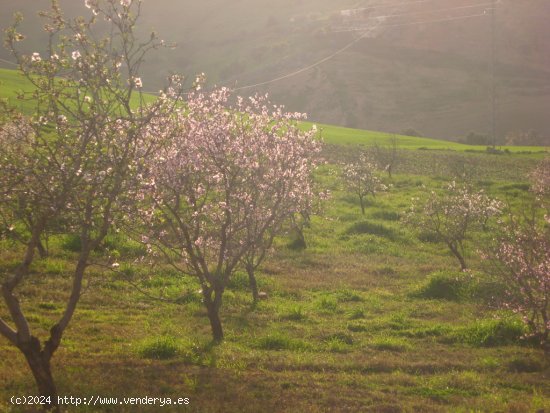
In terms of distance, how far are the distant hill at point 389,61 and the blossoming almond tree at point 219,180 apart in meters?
97.3

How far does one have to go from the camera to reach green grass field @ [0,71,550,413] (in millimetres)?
12117

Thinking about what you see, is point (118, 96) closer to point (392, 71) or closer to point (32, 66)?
point (32, 66)

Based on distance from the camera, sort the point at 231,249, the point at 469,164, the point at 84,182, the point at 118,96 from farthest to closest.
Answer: the point at 469,164
the point at 231,249
the point at 118,96
the point at 84,182

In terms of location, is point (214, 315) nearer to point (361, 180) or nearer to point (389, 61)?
point (361, 180)

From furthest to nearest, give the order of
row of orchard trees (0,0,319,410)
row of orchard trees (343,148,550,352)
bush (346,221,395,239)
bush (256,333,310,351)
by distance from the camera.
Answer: bush (346,221,395,239), row of orchard trees (343,148,550,352), bush (256,333,310,351), row of orchard trees (0,0,319,410)

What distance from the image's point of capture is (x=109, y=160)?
10898 mm

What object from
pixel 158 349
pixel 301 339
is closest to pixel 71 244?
pixel 158 349

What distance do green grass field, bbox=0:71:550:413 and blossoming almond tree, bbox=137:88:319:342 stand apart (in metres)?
2.18

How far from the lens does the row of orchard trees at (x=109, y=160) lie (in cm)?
1041

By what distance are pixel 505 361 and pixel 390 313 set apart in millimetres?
5010

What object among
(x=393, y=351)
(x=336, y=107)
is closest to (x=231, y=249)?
(x=393, y=351)

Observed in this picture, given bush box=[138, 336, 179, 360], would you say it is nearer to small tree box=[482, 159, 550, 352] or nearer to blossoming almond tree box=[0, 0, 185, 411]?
blossoming almond tree box=[0, 0, 185, 411]

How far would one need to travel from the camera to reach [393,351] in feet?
54.0

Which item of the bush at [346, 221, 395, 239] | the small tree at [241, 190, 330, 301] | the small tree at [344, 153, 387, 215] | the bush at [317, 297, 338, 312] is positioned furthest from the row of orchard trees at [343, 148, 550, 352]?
the small tree at [344, 153, 387, 215]
